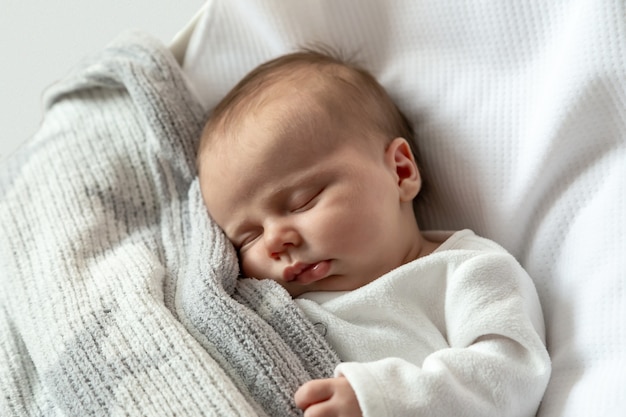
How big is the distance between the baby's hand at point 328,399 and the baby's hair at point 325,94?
16.0 inches

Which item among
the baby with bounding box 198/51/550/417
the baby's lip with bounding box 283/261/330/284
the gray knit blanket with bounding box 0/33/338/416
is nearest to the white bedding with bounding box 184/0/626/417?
the baby with bounding box 198/51/550/417

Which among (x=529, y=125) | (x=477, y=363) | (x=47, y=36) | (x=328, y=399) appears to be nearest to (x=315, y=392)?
(x=328, y=399)

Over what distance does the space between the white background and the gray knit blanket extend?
0.28 metres

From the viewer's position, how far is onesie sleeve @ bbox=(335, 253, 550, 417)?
898 mm

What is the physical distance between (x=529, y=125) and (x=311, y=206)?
336mm

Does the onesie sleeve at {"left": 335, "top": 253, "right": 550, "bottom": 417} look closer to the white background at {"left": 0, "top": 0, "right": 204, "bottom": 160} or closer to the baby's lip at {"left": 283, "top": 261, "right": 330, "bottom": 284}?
the baby's lip at {"left": 283, "top": 261, "right": 330, "bottom": 284}

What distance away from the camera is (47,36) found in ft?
5.51

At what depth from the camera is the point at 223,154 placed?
1154 millimetres

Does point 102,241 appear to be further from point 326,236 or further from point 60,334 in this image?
point 326,236

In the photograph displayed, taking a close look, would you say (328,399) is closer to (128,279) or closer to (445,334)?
(445,334)

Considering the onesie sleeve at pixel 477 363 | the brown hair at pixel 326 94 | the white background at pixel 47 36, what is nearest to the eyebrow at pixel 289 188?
the brown hair at pixel 326 94

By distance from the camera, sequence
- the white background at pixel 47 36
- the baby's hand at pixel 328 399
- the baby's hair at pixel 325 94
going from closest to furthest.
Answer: the baby's hand at pixel 328 399 → the baby's hair at pixel 325 94 → the white background at pixel 47 36

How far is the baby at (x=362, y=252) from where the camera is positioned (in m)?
0.94

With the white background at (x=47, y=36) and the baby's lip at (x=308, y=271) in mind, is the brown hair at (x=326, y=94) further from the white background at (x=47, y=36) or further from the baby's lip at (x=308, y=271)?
the white background at (x=47, y=36)
